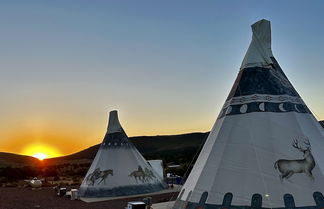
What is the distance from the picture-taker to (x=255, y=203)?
9.22 m

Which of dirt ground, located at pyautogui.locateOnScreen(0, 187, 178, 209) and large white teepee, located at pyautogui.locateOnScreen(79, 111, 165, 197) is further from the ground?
large white teepee, located at pyautogui.locateOnScreen(79, 111, 165, 197)

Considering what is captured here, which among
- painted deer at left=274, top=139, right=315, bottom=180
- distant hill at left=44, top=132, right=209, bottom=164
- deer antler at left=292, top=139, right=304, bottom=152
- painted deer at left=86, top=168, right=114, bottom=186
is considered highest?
distant hill at left=44, top=132, right=209, bottom=164

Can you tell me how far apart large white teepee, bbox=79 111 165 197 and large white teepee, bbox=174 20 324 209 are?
11994mm

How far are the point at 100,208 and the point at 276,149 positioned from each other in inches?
415

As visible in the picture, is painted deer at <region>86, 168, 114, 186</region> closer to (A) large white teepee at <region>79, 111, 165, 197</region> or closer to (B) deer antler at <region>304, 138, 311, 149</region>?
(A) large white teepee at <region>79, 111, 165, 197</region>

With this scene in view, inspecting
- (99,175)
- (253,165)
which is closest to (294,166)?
(253,165)

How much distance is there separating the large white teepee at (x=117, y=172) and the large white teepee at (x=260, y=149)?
11994mm

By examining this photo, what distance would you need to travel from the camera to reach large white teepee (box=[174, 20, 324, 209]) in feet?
30.7

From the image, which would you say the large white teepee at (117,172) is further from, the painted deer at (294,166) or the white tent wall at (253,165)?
the painted deer at (294,166)

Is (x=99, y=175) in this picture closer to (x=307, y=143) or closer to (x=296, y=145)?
(x=296, y=145)

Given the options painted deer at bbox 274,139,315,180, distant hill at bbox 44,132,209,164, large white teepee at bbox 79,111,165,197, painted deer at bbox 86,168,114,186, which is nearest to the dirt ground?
large white teepee at bbox 79,111,165,197

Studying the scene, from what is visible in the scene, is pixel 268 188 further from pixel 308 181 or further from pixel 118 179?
pixel 118 179

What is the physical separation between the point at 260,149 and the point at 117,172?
1426cm

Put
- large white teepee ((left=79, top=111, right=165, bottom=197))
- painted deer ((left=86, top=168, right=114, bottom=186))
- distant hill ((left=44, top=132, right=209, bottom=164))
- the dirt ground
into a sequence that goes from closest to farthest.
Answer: the dirt ground < large white teepee ((left=79, top=111, right=165, bottom=197)) < painted deer ((left=86, top=168, right=114, bottom=186)) < distant hill ((left=44, top=132, right=209, bottom=164))
